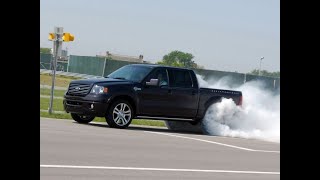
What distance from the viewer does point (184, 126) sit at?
17047 millimetres

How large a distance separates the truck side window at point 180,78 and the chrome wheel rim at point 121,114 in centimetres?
163

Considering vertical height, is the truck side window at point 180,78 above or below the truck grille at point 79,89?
above

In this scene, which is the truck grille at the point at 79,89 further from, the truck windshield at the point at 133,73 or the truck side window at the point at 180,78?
the truck side window at the point at 180,78

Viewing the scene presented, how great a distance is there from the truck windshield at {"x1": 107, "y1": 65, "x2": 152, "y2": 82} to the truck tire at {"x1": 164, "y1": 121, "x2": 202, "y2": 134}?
7.58ft

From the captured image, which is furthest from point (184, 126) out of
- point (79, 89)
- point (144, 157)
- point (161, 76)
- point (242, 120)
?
point (144, 157)

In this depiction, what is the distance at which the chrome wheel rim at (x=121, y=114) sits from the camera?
14.6 m

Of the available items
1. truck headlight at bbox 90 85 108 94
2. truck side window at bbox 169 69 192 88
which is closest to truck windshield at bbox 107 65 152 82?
truck side window at bbox 169 69 192 88

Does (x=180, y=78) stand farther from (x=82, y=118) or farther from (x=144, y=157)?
(x=144, y=157)

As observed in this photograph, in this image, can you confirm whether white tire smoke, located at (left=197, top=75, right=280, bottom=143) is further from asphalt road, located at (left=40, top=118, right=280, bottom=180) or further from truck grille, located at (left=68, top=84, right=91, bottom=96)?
truck grille, located at (left=68, top=84, right=91, bottom=96)

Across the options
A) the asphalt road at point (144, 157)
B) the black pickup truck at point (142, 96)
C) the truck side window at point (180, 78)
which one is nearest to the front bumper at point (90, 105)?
the black pickup truck at point (142, 96)
